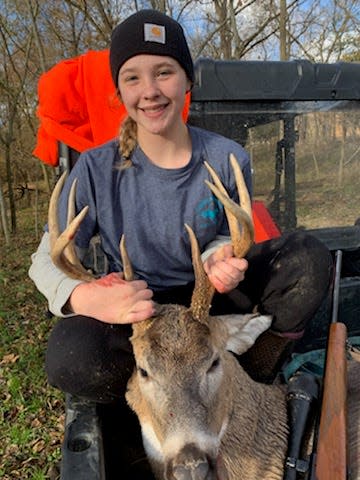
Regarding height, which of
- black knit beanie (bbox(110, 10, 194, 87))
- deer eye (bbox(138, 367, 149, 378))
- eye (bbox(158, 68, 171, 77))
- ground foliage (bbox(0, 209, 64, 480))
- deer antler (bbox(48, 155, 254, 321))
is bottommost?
ground foliage (bbox(0, 209, 64, 480))

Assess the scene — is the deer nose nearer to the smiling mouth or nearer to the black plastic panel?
the smiling mouth

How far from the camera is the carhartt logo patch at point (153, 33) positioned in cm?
239

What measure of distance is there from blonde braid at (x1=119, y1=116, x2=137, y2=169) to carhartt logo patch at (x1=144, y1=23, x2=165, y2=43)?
18.6 inches

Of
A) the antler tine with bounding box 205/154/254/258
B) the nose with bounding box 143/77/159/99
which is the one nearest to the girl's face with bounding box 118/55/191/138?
the nose with bounding box 143/77/159/99

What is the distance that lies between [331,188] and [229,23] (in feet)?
29.7

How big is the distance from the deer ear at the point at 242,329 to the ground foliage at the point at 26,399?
1.00m

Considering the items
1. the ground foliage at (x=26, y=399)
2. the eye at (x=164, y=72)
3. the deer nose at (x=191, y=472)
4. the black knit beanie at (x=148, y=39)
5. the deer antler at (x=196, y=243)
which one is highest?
the black knit beanie at (x=148, y=39)

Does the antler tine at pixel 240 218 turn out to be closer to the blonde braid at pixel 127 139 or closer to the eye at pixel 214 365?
the eye at pixel 214 365

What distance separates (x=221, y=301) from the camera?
269cm

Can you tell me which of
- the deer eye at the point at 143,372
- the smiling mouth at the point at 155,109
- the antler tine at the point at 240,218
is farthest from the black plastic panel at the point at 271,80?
the deer eye at the point at 143,372

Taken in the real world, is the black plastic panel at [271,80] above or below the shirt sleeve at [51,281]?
above

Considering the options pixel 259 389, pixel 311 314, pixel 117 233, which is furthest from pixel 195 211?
pixel 259 389

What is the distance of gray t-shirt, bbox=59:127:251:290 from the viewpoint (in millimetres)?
2588

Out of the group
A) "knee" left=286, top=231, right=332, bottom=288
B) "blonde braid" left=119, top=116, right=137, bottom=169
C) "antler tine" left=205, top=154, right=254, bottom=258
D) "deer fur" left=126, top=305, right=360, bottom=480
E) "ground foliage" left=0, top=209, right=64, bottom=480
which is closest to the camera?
"deer fur" left=126, top=305, right=360, bottom=480
